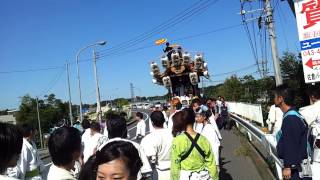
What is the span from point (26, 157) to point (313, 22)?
15.0 feet

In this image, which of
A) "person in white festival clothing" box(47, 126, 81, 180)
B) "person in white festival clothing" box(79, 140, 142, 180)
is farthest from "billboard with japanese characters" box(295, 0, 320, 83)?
"person in white festival clothing" box(79, 140, 142, 180)

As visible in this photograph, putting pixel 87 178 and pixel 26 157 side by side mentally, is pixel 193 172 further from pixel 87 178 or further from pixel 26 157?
pixel 87 178

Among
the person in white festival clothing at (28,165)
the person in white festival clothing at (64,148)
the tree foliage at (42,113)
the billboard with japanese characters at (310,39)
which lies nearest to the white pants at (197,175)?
the person in white festival clothing at (28,165)

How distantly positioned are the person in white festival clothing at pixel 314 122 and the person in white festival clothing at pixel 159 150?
1.89 meters

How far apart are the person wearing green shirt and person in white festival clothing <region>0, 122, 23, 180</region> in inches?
101

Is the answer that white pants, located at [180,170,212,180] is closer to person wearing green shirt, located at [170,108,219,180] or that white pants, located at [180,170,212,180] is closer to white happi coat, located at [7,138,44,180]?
person wearing green shirt, located at [170,108,219,180]

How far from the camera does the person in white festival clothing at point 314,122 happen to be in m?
5.08

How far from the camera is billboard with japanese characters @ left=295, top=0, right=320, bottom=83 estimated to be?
6855 millimetres

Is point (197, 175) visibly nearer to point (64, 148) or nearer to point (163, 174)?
point (163, 174)

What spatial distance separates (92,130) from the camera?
7.86m

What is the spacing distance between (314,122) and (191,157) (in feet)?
4.88

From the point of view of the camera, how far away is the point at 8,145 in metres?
3.09

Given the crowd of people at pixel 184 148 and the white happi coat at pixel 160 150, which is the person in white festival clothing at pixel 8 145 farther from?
the white happi coat at pixel 160 150

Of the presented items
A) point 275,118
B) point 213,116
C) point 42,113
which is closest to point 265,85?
point 213,116
